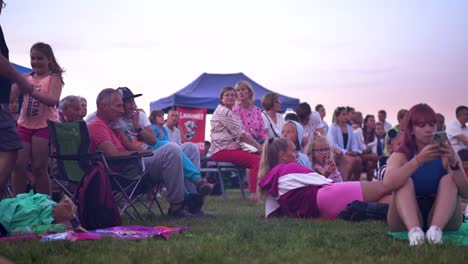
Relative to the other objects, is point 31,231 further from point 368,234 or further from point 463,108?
point 463,108

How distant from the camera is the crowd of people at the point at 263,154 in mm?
4523

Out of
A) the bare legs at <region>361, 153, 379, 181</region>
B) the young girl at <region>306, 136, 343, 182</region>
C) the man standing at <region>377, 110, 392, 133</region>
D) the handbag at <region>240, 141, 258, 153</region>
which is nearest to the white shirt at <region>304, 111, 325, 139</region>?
the handbag at <region>240, 141, 258, 153</region>

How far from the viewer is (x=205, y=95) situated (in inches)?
766

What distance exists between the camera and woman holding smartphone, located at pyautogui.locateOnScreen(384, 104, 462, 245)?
4383mm

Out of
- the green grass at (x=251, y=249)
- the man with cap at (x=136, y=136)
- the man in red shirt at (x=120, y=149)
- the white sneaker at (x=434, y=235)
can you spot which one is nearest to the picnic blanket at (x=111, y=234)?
the green grass at (x=251, y=249)

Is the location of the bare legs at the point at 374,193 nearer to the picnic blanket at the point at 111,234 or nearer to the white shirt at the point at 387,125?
the picnic blanket at the point at 111,234

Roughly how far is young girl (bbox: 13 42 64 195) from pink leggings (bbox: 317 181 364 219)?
8.62 ft

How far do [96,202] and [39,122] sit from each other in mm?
1300

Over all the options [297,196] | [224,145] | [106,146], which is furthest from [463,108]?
[106,146]

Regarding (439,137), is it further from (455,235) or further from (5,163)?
(5,163)

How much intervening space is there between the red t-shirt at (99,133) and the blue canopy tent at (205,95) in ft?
38.3

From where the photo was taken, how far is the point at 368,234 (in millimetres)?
4973

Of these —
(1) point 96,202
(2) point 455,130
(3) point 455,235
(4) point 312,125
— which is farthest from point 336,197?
(2) point 455,130

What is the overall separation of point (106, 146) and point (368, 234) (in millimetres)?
2706
